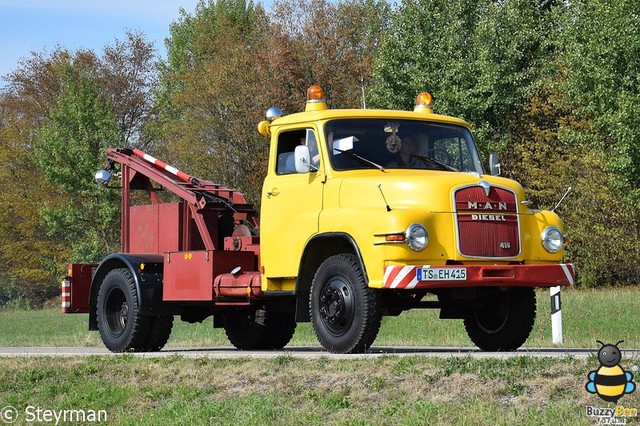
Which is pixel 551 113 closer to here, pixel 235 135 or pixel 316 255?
pixel 235 135

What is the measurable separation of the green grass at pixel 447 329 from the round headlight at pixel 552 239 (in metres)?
3.76

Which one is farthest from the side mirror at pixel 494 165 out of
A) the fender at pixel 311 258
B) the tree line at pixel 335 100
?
the tree line at pixel 335 100

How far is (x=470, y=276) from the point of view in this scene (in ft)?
41.7

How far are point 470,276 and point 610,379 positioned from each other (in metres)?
3.59

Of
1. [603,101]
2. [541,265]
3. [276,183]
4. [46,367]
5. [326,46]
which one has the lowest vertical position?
[46,367]

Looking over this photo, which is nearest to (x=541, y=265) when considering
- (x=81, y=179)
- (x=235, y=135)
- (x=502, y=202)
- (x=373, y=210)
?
(x=502, y=202)

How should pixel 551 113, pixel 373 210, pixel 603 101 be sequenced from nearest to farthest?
pixel 373 210 → pixel 603 101 → pixel 551 113

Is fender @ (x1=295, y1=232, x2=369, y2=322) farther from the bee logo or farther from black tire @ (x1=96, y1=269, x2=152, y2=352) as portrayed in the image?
the bee logo

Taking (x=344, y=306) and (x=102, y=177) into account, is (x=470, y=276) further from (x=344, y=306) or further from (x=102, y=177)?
(x=102, y=177)

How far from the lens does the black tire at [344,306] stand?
1279 cm

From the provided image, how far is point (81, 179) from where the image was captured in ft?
191

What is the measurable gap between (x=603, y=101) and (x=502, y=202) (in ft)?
87.7

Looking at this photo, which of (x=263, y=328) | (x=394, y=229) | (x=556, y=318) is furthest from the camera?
(x=556, y=318)

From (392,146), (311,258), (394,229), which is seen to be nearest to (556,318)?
(392,146)
